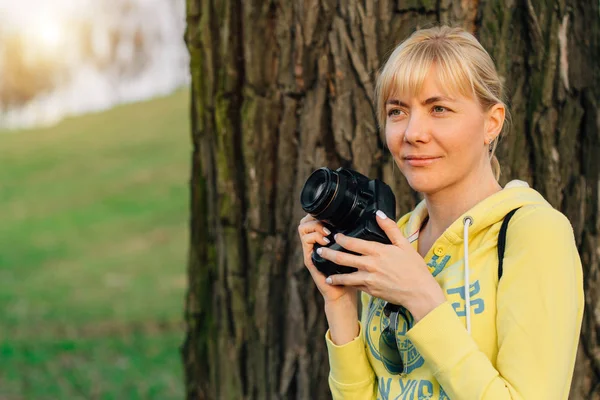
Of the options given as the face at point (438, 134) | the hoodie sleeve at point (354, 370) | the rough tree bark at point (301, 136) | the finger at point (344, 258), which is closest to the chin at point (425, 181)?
the face at point (438, 134)

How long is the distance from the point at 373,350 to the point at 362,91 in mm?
1012

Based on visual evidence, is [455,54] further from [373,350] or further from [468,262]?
[373,350]

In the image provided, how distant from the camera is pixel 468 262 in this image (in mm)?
1838

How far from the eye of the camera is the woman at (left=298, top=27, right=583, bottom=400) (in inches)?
66.7

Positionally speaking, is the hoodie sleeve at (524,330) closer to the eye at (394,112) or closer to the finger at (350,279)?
the finger at (350,279)

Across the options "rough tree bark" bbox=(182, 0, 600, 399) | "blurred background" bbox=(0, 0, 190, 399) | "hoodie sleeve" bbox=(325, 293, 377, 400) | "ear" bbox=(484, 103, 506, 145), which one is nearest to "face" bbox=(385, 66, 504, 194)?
"ear" bbox=(484, 103, 506, 145)

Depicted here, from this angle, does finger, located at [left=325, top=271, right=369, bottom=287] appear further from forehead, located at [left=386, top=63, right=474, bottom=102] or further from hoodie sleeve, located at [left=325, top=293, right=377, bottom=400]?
forehead, located at [left=386, top=63, right=474, bottom=102]

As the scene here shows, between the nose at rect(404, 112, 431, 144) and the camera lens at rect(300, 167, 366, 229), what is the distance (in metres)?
0.18

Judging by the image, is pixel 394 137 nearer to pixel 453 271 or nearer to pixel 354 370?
pixel 453 271

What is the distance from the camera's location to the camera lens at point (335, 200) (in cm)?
192

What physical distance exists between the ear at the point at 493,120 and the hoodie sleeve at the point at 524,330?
270mm

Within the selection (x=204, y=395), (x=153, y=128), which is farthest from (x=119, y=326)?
(x=153, y=128)

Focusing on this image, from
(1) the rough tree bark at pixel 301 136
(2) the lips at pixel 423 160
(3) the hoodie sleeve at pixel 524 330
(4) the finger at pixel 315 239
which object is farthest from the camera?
(1) the rough tree bark at pixel 301 136

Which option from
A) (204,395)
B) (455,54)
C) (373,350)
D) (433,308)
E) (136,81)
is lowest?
(136,81)
